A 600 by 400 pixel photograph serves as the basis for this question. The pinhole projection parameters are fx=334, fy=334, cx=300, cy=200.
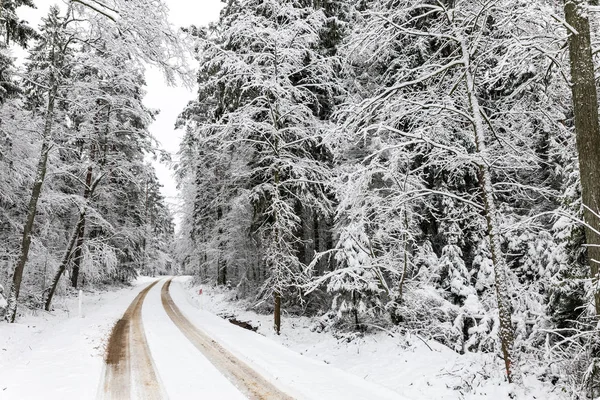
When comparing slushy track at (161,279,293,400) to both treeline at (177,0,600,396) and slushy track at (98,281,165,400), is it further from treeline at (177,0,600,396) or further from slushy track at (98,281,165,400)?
treeline at (177,0,600,396)

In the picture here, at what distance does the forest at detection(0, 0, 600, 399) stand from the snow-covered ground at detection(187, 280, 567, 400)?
1.20ft

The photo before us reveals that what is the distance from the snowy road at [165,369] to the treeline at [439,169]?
2.49 metres

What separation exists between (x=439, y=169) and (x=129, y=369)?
29.6 feet

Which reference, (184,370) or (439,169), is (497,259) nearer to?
(439,169)

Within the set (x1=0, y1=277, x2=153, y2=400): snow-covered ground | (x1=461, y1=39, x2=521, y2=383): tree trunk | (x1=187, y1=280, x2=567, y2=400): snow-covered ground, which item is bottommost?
(x1=187, y1=280, x2=567, y2=400): snow-covered ground

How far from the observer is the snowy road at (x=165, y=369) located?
217 inches

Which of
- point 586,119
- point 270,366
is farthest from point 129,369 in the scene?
point 586,119

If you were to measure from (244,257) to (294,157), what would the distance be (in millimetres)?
8665

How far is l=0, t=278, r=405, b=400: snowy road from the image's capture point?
552 cm

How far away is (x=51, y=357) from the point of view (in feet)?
24.4

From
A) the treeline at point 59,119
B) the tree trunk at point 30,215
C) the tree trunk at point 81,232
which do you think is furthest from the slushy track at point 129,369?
the tree trunk at point 81,232

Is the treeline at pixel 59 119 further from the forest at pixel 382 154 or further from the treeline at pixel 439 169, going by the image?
the treeline at pixel 439 169

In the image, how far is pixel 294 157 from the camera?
42.0ft

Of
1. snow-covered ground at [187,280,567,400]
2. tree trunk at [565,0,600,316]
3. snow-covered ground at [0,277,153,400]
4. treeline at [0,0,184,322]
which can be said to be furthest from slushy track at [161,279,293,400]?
treeline at [0,0,184,322]
